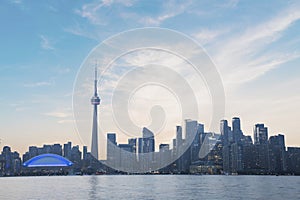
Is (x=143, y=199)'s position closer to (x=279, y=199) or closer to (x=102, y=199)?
(x=102, y=199)

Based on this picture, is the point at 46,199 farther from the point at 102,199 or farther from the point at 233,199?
the point at 233,199

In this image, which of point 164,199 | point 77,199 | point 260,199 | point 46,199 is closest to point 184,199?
point 164,199

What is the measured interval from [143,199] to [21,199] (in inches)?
837

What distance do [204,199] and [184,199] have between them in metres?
3.42

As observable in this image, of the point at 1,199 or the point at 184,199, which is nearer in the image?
the point at 184,199

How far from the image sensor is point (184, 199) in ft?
197

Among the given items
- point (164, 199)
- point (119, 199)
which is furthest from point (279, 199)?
point (119, 199)

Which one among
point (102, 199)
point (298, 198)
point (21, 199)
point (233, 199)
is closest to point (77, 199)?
point (102, 199)

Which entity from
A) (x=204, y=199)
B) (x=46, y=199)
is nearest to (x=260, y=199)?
(x=204, y=199)

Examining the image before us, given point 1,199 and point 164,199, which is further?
point 1,199

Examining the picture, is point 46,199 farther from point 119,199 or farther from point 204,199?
point 204,199

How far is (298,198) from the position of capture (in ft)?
208

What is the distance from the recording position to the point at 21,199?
64.0 metres

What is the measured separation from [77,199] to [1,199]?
578 inches
